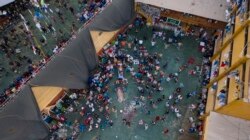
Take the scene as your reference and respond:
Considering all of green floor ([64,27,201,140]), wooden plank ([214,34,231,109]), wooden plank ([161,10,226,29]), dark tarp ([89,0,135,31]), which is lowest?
green floor ([64,27,201,140])

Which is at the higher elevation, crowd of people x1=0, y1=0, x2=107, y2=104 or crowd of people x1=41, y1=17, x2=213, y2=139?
crowd of people x1=0, y1=0, x2=107, y2=104

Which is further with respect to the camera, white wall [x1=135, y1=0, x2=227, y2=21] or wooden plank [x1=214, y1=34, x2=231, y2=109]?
white wall [x1=135, y1=0, x2=227, y2=21]

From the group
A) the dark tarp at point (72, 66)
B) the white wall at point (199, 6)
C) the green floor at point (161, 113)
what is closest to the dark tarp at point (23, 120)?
the dark tarp at point (72, 66)

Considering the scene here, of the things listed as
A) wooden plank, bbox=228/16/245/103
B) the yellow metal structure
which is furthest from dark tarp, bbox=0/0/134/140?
the yellow metal structure

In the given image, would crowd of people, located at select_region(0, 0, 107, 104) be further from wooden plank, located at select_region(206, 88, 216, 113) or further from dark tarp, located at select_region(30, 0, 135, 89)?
wooden plank, located at select_region(206, 88, 216, 113)

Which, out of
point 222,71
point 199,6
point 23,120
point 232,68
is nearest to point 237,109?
point 232,68

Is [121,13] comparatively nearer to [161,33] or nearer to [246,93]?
[161,33]
